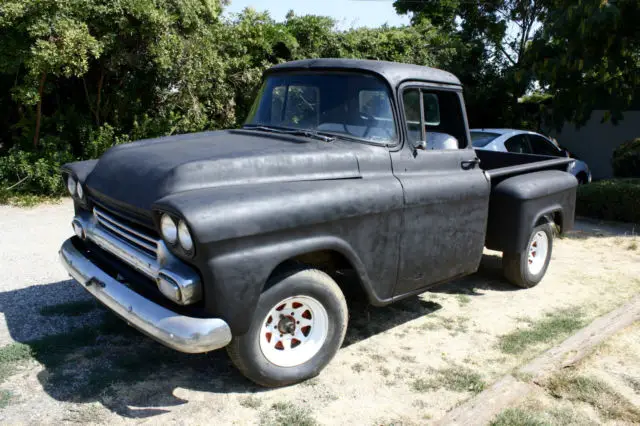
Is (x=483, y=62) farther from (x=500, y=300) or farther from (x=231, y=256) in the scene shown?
(x=231, y=256)

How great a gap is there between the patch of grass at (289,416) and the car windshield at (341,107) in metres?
1.92

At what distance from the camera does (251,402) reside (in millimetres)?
3416

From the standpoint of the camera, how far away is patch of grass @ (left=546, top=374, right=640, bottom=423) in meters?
3.51

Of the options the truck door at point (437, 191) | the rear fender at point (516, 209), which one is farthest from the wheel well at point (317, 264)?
the rear fender at point (516, 209)

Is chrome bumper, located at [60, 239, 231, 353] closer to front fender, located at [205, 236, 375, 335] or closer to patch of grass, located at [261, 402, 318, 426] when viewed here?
front fender, located at [205, 236, 375, 335]

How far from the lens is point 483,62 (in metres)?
18.6

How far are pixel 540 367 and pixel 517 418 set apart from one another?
27.0 inches

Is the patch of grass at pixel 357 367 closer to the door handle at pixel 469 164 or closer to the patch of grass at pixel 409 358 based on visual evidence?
the patch of grass at pixel 409 358

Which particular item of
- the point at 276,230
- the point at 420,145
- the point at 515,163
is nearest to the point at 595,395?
the point at 420,145

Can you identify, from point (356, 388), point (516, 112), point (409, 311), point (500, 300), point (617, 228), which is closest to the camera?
point (356, 388)

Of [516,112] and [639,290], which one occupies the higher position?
[516,112]

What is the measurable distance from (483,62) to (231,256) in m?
17.3

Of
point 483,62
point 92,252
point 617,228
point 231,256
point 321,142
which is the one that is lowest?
point 617,228

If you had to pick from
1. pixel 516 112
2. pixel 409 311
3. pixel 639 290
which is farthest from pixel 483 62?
pixel 409 311
